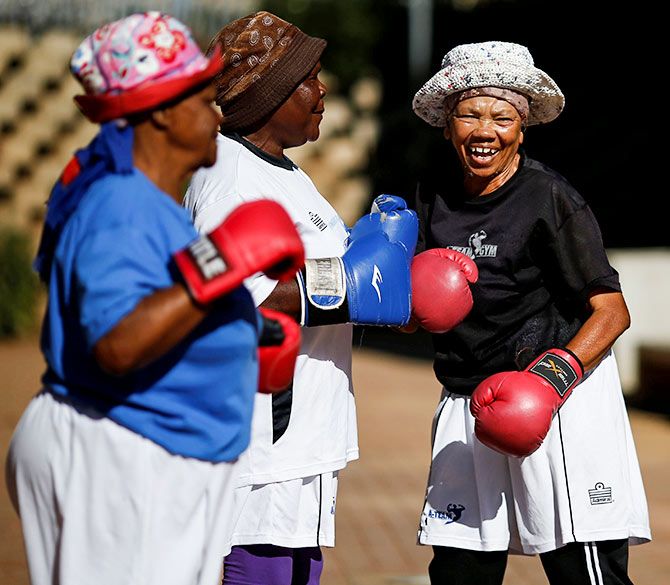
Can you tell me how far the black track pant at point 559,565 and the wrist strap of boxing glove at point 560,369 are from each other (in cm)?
47

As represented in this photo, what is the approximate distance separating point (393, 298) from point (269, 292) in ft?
1.13

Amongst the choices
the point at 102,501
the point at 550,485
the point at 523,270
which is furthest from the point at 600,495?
the point at 102,501

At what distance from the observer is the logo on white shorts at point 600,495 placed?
140 inches

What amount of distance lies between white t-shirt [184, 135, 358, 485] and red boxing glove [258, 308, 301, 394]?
600 millimetres

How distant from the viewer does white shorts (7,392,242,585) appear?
2.57 meters

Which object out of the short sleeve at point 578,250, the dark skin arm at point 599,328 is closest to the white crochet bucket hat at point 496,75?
the short sleeve at point 578,250

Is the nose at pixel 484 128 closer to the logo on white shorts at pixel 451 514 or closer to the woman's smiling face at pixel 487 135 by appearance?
the woman's smiling face at pixel 487 135

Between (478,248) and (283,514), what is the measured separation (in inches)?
37.7

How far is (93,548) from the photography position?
8.47ft

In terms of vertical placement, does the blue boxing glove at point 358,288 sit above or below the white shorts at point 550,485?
above

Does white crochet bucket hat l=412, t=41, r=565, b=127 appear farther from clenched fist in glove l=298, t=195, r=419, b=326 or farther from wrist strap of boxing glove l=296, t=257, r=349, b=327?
A: wrist strap of boxing glove l=296, t=257, r=349, b=327

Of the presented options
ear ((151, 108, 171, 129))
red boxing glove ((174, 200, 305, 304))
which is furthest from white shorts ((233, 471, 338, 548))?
ear ((151, 108, 171, 129))

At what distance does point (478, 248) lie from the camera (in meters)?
3.66

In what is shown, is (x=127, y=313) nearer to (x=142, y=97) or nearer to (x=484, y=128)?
(x=142, y=97)
